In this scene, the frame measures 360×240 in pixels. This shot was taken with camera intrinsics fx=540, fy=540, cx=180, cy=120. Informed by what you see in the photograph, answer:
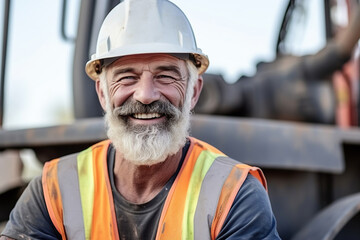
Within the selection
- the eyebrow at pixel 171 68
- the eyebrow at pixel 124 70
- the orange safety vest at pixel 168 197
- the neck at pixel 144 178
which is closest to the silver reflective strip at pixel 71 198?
the orange safety vest at pixel 168 197

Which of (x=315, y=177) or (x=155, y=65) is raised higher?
(x=155, y=65)

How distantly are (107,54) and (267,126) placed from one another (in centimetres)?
107

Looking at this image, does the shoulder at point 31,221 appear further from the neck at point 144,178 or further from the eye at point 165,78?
the eye at point 165,78

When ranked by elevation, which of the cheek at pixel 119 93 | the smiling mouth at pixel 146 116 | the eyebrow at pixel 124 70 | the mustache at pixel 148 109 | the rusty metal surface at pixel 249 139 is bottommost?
the rusty metal surface at pixel 249 139

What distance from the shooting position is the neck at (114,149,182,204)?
6.97 ft

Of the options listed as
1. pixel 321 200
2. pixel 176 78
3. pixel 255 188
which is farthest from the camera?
pixel 321 200

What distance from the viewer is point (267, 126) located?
2811 mm

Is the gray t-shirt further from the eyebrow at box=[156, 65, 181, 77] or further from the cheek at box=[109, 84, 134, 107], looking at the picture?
the eyebrow at box=[156, 65, 181, 77]

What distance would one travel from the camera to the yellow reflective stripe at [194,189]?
1.94 metres

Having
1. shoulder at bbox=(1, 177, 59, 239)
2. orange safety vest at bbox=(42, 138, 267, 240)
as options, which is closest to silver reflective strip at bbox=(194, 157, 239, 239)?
orange safety vest at bbox=(42, 138, 267, 240)

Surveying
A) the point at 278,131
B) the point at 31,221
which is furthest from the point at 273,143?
the point at 31,221

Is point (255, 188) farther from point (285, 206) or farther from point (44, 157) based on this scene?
point (44, 157)

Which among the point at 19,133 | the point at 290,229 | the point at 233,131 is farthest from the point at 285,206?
the point at 19,133

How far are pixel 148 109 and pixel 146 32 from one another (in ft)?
1.03
